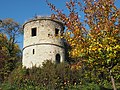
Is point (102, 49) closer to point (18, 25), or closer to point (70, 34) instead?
point (70, 34)

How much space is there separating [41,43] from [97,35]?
24.4 metres

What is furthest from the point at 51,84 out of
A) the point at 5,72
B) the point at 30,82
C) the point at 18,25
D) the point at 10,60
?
the point at 18,25

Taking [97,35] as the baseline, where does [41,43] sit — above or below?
above

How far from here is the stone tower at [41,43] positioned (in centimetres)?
3469

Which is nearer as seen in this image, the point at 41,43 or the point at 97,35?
the point at 97,35

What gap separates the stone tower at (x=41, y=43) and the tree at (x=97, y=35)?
2289 centimetres

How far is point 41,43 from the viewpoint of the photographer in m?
35.0

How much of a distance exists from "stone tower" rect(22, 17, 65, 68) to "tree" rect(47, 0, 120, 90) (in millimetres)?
22885

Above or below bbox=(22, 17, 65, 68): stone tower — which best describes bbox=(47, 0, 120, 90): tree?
below

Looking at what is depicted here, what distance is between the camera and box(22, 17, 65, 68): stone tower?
114 ft

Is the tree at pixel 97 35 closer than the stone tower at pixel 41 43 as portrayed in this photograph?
Yes

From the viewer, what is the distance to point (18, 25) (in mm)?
48750

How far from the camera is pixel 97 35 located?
10922 mm

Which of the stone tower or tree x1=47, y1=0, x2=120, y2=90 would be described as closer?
tree x1=47, y1=0, x2=120, y2=90
